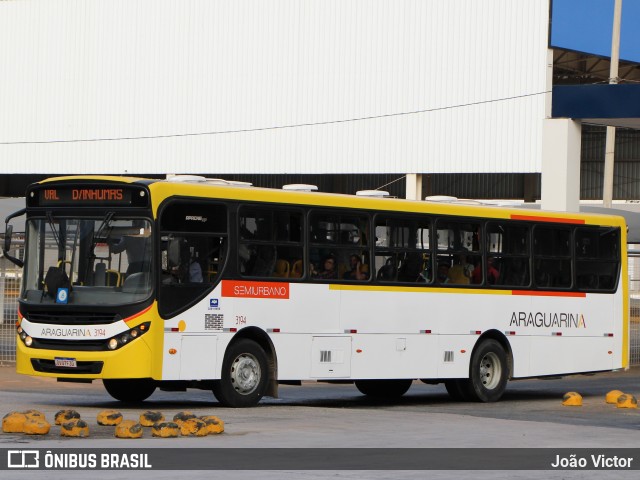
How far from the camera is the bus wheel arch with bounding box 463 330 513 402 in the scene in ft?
69.3

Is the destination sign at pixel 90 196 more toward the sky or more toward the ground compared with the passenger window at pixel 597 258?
more toward the sky

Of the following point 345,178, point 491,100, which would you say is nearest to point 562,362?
point 491,100

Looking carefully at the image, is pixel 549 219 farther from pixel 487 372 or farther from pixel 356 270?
pixel 356 270

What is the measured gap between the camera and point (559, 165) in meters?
31.1

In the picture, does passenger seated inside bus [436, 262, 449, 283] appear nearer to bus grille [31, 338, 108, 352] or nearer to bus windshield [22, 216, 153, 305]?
bus windshield [22, 216, 153, 305]

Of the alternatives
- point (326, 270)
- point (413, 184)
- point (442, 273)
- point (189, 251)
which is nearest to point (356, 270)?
point (326, 270)

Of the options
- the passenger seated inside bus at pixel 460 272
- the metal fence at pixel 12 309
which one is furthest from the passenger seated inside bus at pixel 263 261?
the metal fence at pixel 12 309

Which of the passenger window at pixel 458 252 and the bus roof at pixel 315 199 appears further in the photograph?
the passenger window at pixel 458 252

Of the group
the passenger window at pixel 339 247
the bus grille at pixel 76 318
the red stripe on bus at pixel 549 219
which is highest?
the red stripe on bus at pixel 549 219

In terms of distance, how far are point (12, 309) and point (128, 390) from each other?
7432 millimetres

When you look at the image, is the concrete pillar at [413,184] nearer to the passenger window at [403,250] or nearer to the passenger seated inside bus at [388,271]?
the passenger window at [403,250]

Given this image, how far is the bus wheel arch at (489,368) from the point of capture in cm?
2112

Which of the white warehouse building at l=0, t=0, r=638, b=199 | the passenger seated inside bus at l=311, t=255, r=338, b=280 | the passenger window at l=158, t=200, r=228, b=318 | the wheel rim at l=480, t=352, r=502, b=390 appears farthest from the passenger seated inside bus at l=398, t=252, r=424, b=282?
the white warehouse building at l=0, t=0, r=638, b=199
